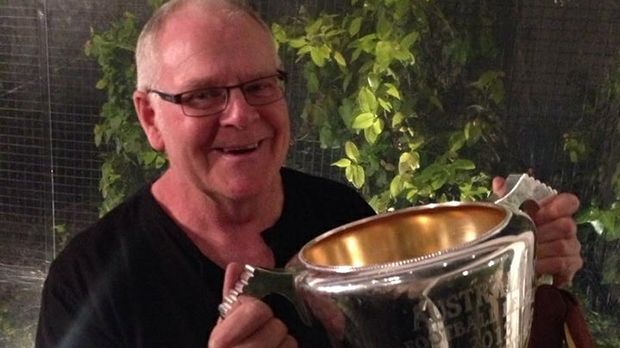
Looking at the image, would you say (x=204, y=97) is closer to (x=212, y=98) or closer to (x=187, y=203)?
(x=212, y=98)

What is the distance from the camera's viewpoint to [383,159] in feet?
4.04

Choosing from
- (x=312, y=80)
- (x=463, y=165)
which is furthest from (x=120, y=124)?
(x=463, y=165)

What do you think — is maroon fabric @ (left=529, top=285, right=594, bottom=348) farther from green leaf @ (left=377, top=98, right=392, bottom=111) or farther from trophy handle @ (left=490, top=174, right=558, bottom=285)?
green leaf @ (left=377, top=98, right=392, bottom=111)

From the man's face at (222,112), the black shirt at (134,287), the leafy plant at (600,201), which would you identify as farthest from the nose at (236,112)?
the leafy plant at (600,201)

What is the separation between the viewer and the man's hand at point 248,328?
552 millimetres

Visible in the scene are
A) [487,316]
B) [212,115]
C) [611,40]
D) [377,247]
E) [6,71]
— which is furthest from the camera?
[6,71]

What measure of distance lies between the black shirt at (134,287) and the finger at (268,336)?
0.62 ft

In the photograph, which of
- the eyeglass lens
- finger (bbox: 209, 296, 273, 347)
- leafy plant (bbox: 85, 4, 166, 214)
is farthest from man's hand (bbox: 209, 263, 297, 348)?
leafy plant (bbox: 85, 4, 166, 214)

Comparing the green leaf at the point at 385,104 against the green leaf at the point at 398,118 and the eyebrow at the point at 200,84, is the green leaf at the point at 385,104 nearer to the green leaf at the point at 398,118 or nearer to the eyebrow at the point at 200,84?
the green leaf at the point at 398,118

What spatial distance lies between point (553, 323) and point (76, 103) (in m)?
0.90

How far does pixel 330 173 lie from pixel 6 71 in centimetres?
54

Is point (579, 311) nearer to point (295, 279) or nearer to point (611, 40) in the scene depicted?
point (295, 279)

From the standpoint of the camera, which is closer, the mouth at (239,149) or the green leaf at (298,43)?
the mouth at (239,149)

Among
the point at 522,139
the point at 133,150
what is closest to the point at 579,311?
the point at 522,139
